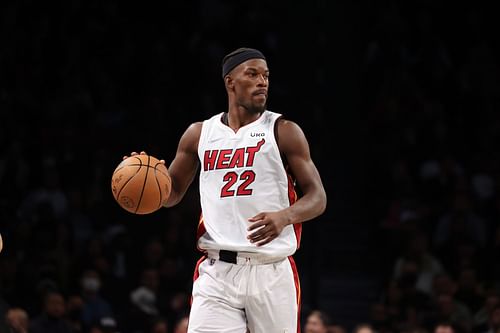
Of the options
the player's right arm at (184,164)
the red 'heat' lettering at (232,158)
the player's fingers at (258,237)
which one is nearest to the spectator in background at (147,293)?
the player's right arm at (184,164)

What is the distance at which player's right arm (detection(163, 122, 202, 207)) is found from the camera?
5.73 meters

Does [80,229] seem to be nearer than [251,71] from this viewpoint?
No

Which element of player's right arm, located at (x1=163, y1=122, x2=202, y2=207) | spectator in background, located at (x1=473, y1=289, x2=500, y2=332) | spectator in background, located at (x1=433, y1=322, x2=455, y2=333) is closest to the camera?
player's right arm, located at (x1=163, y1=122, x2=202, y2=207)

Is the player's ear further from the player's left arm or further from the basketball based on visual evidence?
the basketball

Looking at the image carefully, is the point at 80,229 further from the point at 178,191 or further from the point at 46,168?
the point at 178,191

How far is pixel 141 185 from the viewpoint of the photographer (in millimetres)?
5410

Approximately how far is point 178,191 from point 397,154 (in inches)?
269

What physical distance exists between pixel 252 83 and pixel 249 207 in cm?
67

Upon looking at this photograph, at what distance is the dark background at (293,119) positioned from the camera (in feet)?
34.7

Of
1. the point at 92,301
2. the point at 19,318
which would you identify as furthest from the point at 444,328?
the point at 19,318

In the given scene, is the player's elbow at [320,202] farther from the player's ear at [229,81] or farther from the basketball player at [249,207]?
the player's ear at [229,81]

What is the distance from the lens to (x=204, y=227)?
5.48 metres

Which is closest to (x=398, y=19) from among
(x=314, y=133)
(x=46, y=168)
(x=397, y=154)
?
(x=397, y=154)

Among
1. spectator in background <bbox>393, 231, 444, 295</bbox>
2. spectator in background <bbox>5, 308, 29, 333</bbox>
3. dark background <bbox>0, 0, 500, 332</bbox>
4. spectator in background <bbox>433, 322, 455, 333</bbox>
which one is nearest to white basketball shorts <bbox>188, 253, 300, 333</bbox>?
spectator in background <bbox>5, 308, 29, 333</bbox>
